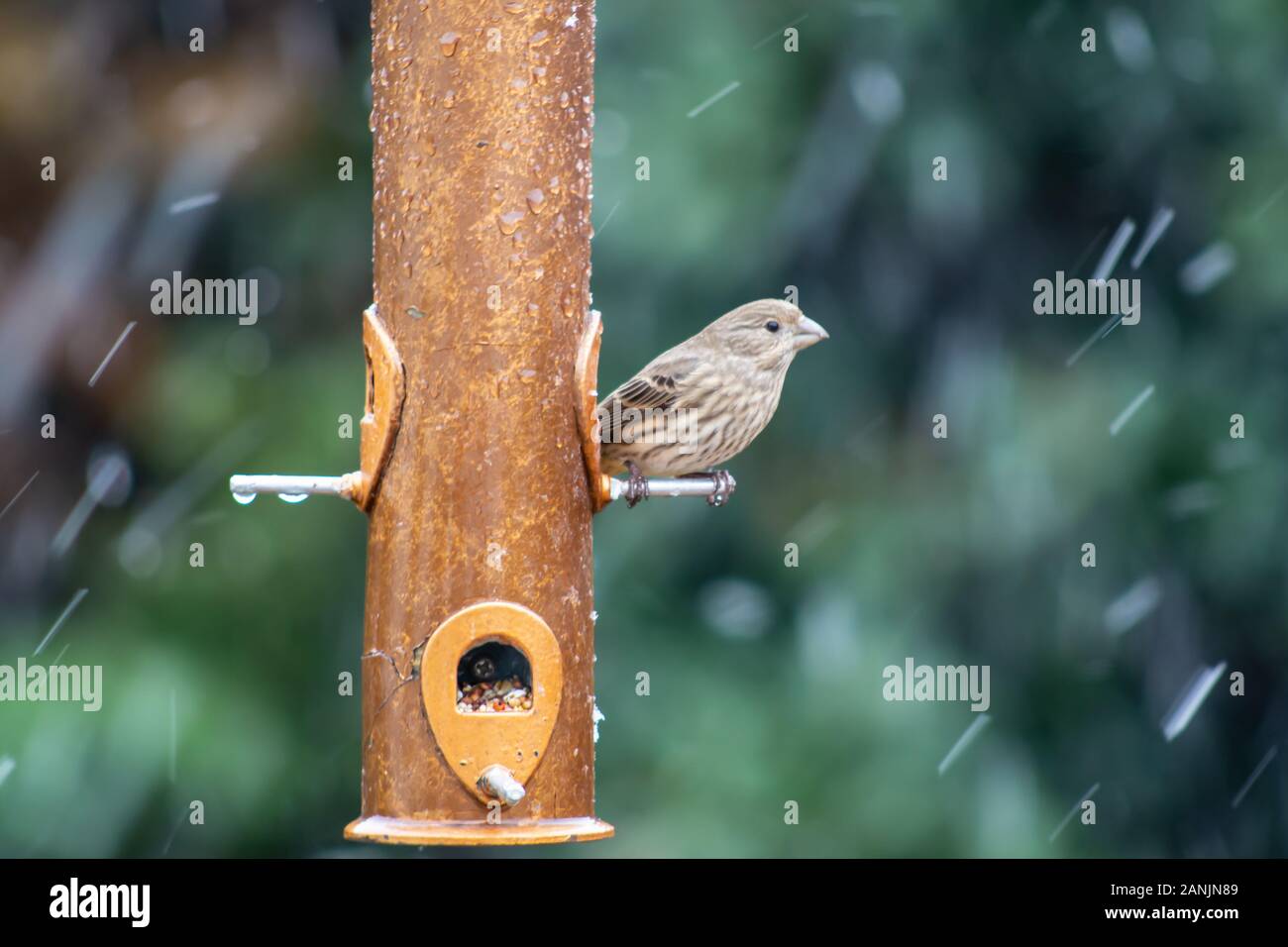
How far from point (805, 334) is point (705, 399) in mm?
457

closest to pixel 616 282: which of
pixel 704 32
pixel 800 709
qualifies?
pixel 704 32

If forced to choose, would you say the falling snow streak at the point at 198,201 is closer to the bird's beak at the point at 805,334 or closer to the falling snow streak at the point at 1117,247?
the bird's beak at the point at 805,334

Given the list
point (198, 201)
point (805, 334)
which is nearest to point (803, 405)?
point (805, 334)

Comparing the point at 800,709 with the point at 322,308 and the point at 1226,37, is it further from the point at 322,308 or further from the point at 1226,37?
the point at 1226,37

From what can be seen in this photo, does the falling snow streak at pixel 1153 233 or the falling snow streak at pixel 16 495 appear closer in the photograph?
the falling snow streak at pixel 16 495

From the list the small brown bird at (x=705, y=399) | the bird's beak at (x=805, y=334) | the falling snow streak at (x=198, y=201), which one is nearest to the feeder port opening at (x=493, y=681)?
the small brown bird at (x=705, y=399)

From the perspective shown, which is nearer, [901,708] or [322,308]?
[901,708]

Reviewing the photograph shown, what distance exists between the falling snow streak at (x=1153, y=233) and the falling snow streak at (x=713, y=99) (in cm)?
169

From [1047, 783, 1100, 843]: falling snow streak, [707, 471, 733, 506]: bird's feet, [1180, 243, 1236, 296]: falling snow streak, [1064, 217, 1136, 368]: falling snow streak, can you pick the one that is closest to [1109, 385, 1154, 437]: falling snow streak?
[1064, 217, 1136, 368]: falling snow streak

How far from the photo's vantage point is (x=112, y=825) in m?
6.96

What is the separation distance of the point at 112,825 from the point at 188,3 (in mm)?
3188

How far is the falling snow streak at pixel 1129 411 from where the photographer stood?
7477mm

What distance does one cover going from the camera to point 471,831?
4609 mm
